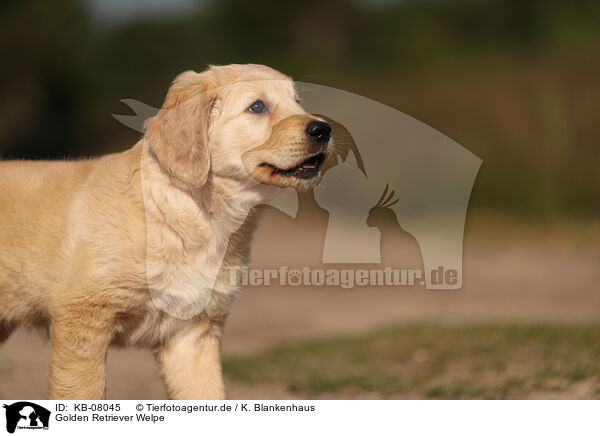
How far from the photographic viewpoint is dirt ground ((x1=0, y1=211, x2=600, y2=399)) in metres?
5.76

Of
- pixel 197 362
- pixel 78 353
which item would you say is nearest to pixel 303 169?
pixel 197 362

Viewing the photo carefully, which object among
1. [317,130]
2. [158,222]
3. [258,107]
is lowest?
[158,222]

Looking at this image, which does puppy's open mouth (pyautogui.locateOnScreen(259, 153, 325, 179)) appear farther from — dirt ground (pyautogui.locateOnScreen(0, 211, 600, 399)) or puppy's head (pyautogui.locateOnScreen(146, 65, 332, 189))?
dirt ground (pyautogui.locateOnScreen(0, 211, 600, 399))

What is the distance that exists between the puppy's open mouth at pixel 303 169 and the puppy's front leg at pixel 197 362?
0.81m

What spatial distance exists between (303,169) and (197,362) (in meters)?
1.06

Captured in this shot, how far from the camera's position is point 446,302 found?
27.9 ft

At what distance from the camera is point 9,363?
548cm

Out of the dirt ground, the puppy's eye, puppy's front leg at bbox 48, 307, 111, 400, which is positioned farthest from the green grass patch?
the puppy's eye

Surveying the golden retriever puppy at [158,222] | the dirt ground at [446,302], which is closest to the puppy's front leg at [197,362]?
the golden retriever puppy at [158,222]

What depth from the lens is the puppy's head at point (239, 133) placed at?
336 centimetres

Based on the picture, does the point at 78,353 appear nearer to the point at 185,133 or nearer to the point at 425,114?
the point at 185,133

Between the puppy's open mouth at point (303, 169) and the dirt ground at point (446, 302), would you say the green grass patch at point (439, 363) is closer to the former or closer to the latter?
the dirt ground at point (446, 302)

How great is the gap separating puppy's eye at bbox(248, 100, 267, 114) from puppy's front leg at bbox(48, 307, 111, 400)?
1068 mm

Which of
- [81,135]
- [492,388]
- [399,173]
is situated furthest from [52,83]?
[492,388]
